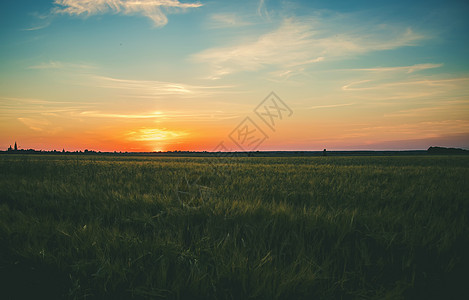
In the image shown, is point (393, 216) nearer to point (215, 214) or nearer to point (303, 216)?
point (303, 216)

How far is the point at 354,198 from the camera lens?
4188 mm

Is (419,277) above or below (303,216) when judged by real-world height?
below

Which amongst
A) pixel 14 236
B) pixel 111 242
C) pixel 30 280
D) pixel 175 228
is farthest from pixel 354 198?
pixel 14 236

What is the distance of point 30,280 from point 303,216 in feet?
9.16

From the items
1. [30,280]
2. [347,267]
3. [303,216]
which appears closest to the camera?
[30,280]

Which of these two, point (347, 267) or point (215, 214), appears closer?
point (347, 267)

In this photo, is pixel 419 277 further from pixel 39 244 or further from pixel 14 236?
pixel 14 236

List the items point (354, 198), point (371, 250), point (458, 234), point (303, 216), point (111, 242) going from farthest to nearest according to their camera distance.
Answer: point (354, 198) < point (303, 216) < point (458, 234) < point (371, 250) < point (111, 242)

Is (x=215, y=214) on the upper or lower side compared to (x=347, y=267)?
upper

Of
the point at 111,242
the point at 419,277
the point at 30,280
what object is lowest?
the point at 419,277

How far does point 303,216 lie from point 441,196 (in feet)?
10.7

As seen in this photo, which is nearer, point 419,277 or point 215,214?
point 419,277

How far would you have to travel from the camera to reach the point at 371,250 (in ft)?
7.55

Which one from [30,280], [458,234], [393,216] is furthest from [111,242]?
[458,234]
